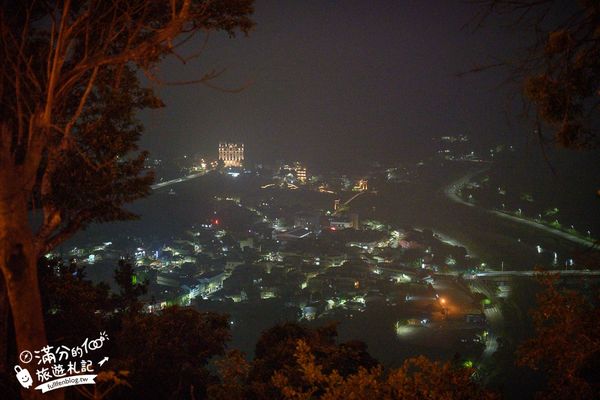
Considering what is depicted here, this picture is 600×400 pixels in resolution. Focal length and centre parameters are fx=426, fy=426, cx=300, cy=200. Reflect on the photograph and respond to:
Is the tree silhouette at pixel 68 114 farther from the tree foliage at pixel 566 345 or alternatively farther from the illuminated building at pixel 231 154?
the illuminated building at pixel 231 154

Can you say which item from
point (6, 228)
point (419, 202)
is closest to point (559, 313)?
point (6, 228)

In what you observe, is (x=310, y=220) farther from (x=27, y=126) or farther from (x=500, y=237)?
(x=27, y=126)

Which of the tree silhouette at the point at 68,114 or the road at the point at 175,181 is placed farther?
the road at the point at 175,181

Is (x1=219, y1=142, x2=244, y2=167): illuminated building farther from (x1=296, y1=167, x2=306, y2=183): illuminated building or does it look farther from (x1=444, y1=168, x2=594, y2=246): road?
(x1=444, y1=168, x2=594, y2=246): road

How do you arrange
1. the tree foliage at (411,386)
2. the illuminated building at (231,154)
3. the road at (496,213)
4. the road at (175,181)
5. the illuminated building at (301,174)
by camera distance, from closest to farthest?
the tree foliage at (411,386)
the road at (496,213)
the road at (175,181)
the illuminated building at (301,174)
the illuminated building at (231,154)

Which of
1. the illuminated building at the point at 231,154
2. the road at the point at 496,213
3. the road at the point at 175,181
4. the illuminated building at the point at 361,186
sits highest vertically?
the illuminated building at the point at 231,154

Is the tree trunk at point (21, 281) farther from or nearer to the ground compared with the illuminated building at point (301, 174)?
nearer to the ground

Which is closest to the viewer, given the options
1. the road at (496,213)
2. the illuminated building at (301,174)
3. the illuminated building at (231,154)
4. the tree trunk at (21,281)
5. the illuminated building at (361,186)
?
the tree trunk at (21,281)

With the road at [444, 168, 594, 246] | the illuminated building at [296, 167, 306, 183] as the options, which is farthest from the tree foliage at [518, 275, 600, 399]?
the illuminated building at [296, 167, 306, 183]

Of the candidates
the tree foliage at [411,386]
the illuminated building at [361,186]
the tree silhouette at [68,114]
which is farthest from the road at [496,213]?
the tree silhouette at [68,114]
